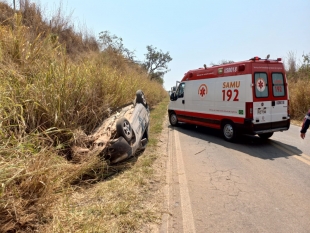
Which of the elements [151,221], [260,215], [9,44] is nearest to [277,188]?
[260,215]

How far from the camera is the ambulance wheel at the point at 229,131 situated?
306 inches

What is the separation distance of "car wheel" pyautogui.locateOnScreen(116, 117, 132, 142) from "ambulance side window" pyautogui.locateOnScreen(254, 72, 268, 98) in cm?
428

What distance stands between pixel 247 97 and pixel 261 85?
0.60 meters

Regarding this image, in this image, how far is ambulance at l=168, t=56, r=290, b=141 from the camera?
712 centimetres

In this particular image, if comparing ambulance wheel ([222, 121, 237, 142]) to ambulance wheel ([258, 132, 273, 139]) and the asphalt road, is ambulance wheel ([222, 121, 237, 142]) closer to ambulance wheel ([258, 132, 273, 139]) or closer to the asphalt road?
the asphalt road

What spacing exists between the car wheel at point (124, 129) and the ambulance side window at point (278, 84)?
5.07 m

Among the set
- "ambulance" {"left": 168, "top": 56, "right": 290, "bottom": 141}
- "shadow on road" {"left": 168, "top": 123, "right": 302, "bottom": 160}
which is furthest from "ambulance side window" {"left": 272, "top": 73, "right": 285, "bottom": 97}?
"shadow on road" {"left": 168, "top": 123, "right": 302, "bottom": 160}

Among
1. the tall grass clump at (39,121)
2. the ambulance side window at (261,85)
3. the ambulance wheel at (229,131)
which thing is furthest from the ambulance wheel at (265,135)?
the tall grass clump at (39,121)

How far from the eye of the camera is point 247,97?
7148 millimetres

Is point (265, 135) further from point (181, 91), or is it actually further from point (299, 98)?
point (299, 98)

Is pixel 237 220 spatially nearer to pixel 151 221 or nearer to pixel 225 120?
pixel 151 221

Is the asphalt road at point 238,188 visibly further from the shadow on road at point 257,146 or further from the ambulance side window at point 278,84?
the ambulance side window at point 278,84

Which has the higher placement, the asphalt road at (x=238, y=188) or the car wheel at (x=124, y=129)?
the car wheel at (x=124, y=129)

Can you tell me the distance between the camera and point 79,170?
13.1 ft
